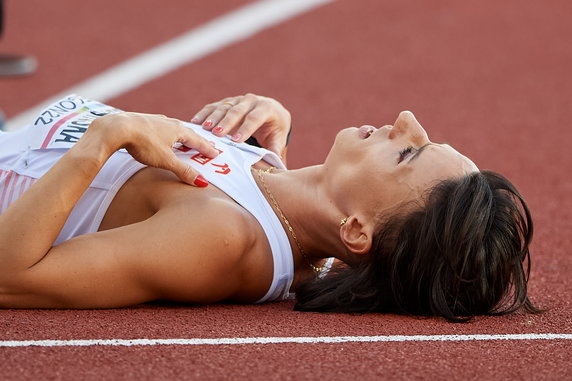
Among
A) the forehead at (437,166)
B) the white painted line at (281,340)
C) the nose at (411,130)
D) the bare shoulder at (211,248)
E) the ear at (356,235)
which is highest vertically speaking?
the nose at (411,130)

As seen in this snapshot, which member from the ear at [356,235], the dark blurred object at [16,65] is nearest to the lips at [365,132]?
the ear at [356,235]

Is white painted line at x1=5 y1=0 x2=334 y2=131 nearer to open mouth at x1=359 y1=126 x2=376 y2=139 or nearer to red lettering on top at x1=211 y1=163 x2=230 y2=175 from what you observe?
red lettering on top at x1=211 y1=163 x2=230 y2=175

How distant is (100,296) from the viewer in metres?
3.20

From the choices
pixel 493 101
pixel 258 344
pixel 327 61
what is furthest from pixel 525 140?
pixel 258 344

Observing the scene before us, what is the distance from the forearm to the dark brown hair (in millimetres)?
813

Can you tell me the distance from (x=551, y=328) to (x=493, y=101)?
14.7 feet

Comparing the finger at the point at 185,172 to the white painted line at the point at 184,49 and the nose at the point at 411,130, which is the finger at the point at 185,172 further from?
the white painted line at the point at 184,49

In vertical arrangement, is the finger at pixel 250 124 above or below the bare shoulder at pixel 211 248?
above

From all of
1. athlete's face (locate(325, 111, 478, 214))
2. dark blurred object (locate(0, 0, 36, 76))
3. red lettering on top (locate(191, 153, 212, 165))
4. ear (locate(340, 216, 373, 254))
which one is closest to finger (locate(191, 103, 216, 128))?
red lettering on top (locate(191, 153, 212, 165))

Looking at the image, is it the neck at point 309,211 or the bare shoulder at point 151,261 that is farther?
the neck at point 309,211

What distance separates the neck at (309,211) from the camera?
3375mm

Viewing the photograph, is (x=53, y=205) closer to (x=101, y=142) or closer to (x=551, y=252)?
(x=101, y=142)

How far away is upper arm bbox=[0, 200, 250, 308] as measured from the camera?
3090mm

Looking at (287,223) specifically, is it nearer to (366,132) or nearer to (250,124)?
(366,132)
